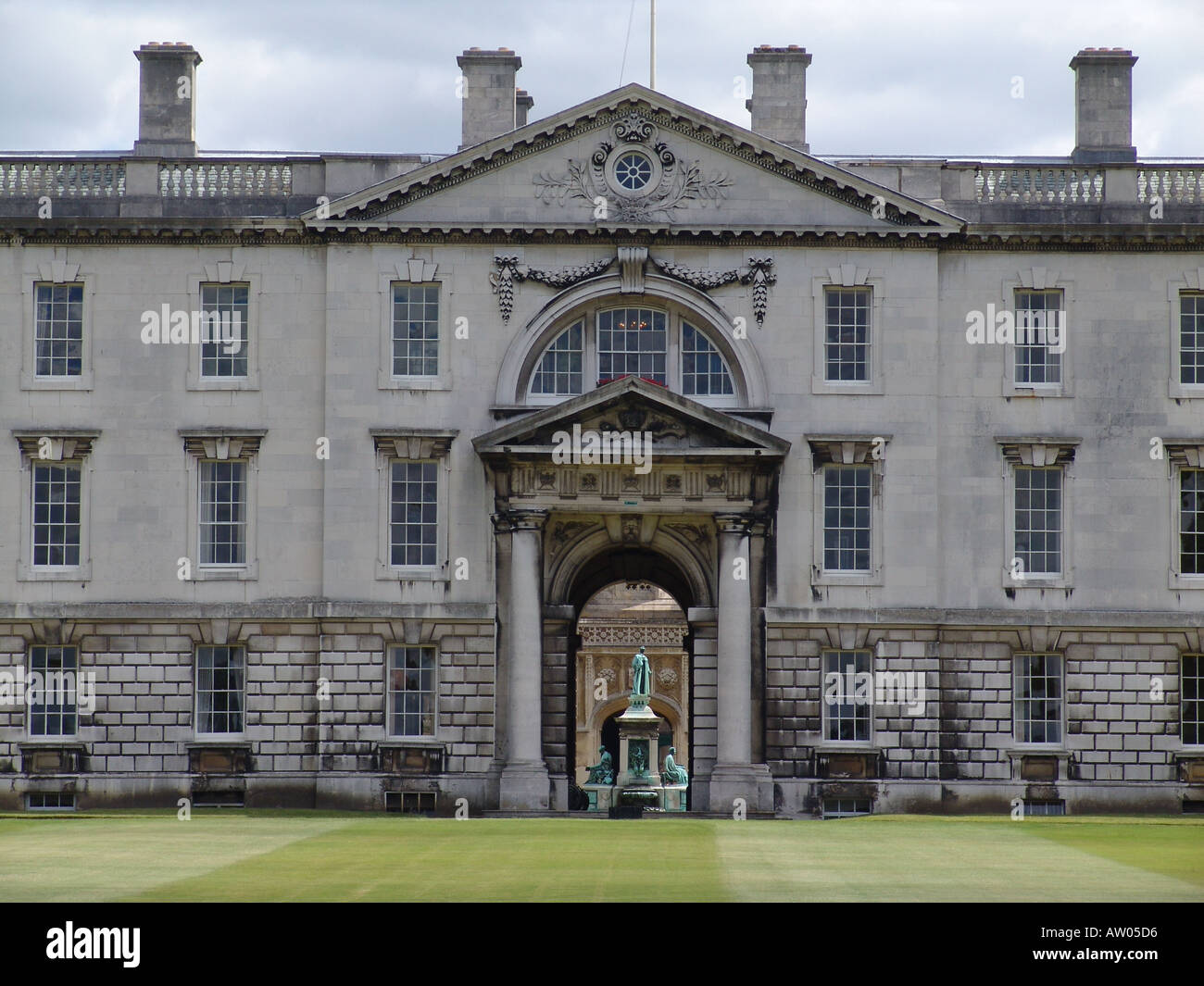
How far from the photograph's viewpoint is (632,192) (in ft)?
142

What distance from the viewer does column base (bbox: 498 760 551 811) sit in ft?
136

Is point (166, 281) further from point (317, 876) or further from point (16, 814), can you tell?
point (317, 876)

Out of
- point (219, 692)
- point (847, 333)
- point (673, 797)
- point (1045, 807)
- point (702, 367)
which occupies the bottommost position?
point (673, 797)

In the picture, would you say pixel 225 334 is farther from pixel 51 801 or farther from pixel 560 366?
pixel 51 801

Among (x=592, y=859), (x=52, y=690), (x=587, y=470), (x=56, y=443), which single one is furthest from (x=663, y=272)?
(x=592, y=859)

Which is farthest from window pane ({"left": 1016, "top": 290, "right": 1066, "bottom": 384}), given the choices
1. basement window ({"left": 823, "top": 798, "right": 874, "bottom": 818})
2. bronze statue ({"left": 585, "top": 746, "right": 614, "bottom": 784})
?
bronze statue ({"left": 585, "top": 746, "right": 614, "bottom": 784})

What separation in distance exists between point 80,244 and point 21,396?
3449 mm

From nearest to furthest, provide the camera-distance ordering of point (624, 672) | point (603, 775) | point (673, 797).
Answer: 1. point (603, 775)
2. point (673, 797)
3. point (624, 672)

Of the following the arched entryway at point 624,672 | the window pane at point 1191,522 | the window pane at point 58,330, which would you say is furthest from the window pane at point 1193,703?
the arched entryway at point 624,672

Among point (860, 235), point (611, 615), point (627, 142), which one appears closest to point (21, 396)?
point (627, 142)

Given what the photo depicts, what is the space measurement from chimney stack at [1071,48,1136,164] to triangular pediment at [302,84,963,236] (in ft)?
16.4

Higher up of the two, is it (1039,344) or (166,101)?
(166,101)

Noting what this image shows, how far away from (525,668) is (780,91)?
1417 centimetres

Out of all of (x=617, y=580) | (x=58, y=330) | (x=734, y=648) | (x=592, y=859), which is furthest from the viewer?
(x=617, y=580)
